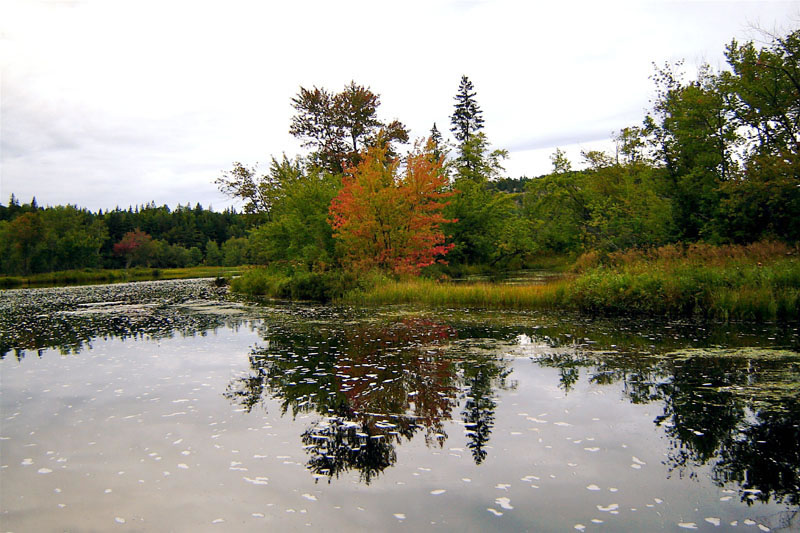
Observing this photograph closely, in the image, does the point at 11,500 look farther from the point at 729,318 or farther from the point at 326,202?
the point at 326,202

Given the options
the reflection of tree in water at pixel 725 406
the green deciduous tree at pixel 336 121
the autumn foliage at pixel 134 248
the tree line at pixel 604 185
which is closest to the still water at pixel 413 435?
the reflection of tree in water at pixel 725 406

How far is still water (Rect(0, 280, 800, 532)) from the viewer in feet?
15.1

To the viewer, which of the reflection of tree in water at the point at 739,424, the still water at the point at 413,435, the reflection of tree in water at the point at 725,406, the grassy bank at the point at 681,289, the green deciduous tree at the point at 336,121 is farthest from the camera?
the green deciduous tree at the point at 336,121

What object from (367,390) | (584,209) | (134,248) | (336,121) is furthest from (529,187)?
(134,248)

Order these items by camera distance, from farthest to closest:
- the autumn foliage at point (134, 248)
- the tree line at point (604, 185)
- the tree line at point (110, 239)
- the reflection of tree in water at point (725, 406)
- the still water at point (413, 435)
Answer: the autumn foliage at point (134, 248) → the tree line at point (110, 239) → the tree line at point (604, 185) → the reflection of tree in water at point (725, 406) → the still water at point (413, 435)

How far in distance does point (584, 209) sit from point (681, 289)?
3371 cm

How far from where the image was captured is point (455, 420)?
23.0ft

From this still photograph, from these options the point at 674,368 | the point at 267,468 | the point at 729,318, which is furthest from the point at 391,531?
the point at 729,318

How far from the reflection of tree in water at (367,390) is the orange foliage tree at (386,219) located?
12832 mm

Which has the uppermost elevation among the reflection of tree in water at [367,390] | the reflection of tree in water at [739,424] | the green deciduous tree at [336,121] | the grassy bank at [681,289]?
the green deciduous tree at [336,121]

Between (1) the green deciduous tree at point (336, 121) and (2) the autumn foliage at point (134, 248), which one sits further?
(2) the autumn foliage at point (134, 248)

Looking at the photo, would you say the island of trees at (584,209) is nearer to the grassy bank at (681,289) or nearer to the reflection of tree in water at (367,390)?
the grassy bank at (681,289)

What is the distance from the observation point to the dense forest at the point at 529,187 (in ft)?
77.3

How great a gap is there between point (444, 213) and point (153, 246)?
227 feet
